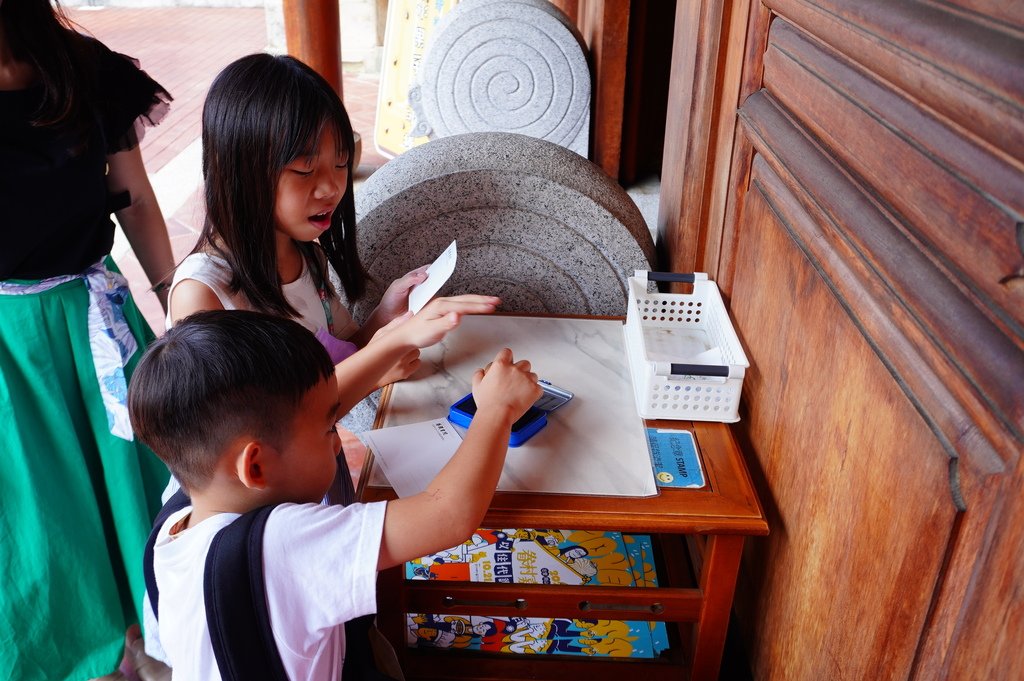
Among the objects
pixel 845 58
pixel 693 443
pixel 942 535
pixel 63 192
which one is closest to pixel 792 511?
pixel 693 443

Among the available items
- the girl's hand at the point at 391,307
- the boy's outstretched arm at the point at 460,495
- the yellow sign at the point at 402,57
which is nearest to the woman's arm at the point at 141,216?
the girl's hand at the point at 391,307

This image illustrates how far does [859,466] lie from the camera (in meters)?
0.96

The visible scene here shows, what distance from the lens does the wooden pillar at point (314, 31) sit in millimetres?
3299

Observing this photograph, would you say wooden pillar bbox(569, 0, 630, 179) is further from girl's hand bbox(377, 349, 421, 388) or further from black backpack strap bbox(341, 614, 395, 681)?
black backpack strap bbox(341, 614, 395, 681)

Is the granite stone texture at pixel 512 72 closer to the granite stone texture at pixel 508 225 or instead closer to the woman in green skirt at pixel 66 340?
the granite stone texture at pixel 508 225

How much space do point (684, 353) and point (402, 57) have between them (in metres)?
3.63

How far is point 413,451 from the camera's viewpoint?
1309 mm

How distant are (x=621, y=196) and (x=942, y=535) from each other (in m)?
1.25

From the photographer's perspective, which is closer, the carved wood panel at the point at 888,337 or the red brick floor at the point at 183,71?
the carved wood panel at the point at 888,337

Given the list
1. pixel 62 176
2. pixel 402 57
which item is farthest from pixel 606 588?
pixel 402 57

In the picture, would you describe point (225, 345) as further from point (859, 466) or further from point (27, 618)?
point (27, 618)

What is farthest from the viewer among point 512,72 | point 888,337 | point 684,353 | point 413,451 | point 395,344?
point 512,72

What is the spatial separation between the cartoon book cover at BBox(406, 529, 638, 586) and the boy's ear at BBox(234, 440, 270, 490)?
2.31 ft

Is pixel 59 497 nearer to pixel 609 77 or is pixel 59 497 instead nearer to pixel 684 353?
pixel 684 353
